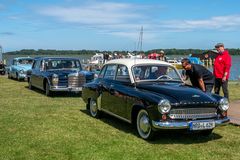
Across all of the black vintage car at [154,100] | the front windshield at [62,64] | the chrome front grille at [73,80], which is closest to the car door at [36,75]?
the front windshield at [62,64]

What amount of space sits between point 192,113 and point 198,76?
2.39 metres

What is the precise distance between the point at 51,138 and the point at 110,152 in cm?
166

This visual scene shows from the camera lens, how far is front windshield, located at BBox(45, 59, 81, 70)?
57.2 feet

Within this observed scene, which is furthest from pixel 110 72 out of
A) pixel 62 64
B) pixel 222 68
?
pixel 62 64

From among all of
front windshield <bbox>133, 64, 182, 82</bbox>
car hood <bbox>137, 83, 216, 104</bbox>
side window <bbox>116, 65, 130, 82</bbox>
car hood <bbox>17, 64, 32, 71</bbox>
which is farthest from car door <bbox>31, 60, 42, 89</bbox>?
car hood <bbox>137, 83, 216, 104</bbox>

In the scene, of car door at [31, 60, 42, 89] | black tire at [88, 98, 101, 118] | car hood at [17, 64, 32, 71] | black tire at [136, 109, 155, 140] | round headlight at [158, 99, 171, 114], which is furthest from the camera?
car hood at [17, 64, 32, 71]

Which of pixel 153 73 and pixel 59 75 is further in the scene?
pixel 59 75

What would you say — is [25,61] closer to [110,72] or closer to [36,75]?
[36,75]

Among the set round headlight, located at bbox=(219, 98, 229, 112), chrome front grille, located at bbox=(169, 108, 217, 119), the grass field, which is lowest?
the grass field

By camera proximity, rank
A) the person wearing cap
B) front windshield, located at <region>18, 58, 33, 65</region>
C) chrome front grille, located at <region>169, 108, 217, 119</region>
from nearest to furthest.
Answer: chrome front grille, located at <region>169, 108, 217, 119</region>, the person wearing cap, front windshield, located at <region>18, 58, 33, 65</region>

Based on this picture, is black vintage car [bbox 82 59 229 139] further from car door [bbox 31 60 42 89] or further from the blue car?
the blue car

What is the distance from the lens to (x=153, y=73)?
31.8 feet

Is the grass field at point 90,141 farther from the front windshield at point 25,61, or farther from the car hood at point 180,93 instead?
the front windshield at point 25,61

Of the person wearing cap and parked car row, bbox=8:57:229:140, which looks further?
the person wearing cap
